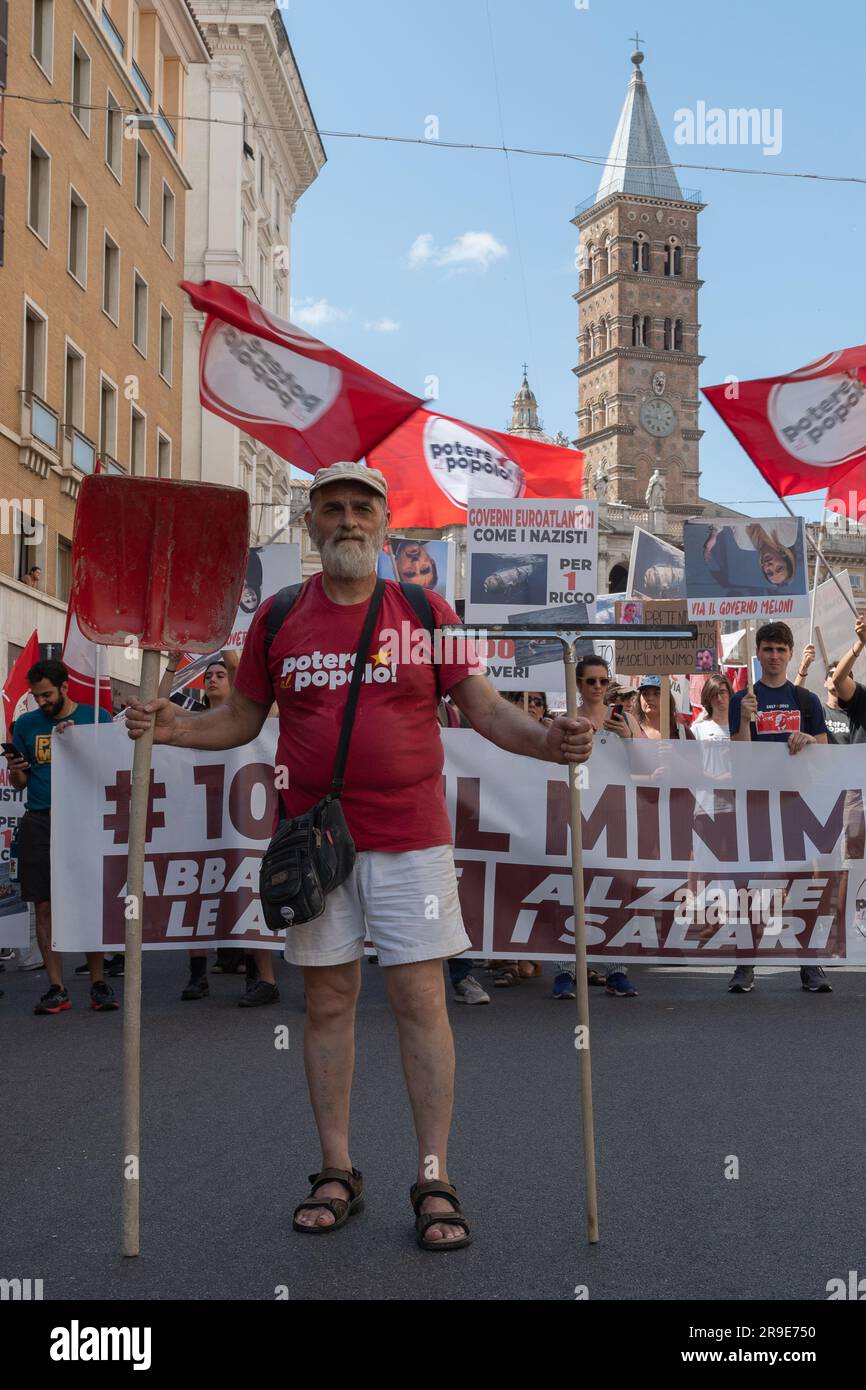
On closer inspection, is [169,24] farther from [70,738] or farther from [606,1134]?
[606,1134]

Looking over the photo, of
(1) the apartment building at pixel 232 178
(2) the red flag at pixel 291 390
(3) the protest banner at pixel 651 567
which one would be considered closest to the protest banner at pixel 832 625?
(3) the protest banner at pixel 651 567

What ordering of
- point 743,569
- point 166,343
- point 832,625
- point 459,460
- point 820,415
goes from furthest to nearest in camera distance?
point 166,343
point 832,625
point 459,460
point 743,569
point 820,415

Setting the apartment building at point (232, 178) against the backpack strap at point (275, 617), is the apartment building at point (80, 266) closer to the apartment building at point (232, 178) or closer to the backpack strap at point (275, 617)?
the apartment building at point (232, 178)

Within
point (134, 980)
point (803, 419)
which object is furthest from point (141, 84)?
point (134, 980)

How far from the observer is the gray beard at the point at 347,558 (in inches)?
176

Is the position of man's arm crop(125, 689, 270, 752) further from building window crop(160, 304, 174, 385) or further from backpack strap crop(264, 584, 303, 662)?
building window crop(160, 304, 174, 385)

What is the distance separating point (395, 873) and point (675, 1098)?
2.11 metres

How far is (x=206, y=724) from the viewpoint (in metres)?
4.66

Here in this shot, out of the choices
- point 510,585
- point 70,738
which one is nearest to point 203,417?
point 510,585

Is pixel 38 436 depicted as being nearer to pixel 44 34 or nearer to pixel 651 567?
pixel 44 34

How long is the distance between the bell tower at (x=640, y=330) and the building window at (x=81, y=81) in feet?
307

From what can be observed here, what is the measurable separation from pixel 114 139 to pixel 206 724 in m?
28.7

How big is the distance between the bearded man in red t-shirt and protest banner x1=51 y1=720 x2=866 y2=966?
4261 mm

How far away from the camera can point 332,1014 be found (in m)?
4.49
